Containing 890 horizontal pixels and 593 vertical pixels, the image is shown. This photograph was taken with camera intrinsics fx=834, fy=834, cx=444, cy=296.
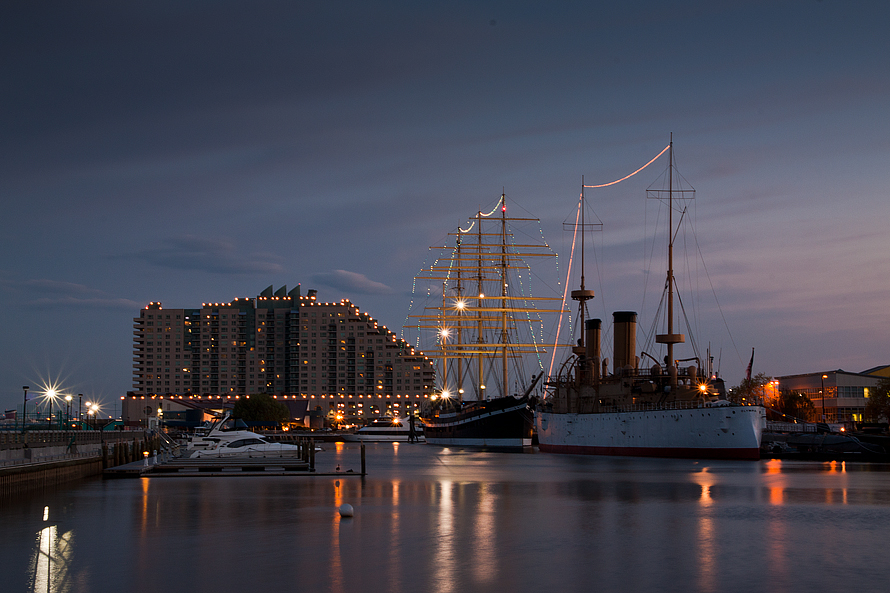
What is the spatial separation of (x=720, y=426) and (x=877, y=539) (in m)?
43.4

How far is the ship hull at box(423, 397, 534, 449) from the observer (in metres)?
111

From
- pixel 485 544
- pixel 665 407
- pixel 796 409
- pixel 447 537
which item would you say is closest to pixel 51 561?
pixel 447 537

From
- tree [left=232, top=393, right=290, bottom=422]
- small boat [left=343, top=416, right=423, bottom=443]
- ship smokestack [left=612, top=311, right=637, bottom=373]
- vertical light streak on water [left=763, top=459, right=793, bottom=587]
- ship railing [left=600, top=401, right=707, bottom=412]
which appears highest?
ship smokestack [left=612, top=311, right=637, bottom=373]

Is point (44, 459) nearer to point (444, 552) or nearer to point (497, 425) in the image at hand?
point (444, 552)

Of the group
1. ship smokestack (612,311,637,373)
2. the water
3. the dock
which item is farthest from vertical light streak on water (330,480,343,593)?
ship smokestack (612,311,637,373)

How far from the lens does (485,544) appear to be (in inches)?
987

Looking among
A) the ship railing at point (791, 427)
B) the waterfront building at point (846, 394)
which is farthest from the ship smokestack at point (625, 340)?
the waterfront building at point (846, 394)

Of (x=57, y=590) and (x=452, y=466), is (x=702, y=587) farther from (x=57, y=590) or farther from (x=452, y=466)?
(x=452, y=466)

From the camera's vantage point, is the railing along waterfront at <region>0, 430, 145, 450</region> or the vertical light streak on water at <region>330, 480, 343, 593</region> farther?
the railing along waterfront at <region>0, 430, 145, 450</region>

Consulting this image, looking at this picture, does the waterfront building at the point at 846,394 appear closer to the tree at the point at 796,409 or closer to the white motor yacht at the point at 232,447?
the tree at the point at 796,409

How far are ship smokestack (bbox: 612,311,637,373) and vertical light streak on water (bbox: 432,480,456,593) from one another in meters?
49.4

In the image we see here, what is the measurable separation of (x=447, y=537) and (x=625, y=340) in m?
60.1

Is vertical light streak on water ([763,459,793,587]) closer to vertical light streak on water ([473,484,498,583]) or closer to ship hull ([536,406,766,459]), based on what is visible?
vertical light streak on water ([473,484,498,583])

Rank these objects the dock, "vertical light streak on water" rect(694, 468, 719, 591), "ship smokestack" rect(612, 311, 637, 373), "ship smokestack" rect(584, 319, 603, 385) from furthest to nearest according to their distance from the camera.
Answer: "ship smokestack" rect(584, 319, 603, 385)
"ship smokestack" rect(612, 311, 637, 373)
the dock
"vertical light streak on water" rect(694, 468, 719, 591)
